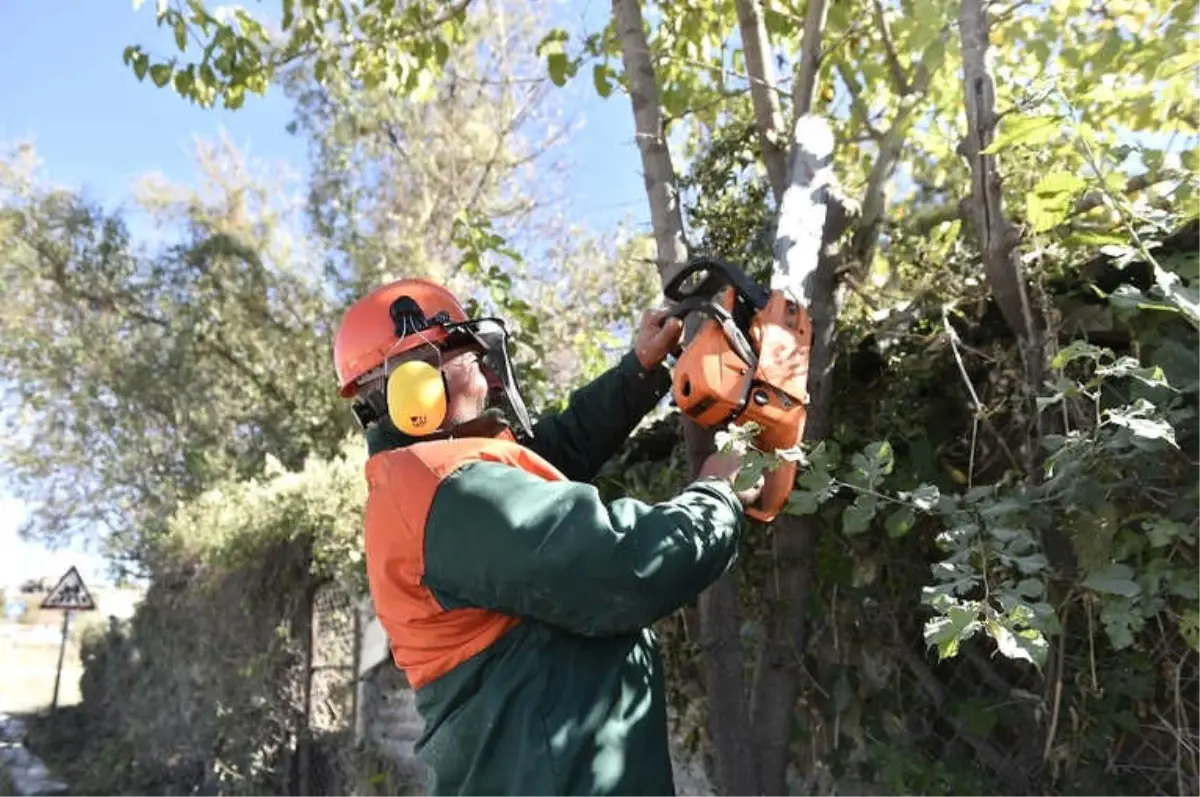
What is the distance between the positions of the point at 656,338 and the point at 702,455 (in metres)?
0.36

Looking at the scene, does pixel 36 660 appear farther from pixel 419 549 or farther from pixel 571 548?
pixel 571 548

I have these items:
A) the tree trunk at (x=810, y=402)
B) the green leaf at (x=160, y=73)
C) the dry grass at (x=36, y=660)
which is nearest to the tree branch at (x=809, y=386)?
the tree trunk at (x=810, y=402)

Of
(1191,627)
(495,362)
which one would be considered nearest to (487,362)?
(495,362)

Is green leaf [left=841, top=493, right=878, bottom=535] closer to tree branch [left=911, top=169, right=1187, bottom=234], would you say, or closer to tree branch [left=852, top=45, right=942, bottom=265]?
tree branch [left=911, top=169, right=1187, bottom=234]

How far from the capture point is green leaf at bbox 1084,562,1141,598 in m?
1.49

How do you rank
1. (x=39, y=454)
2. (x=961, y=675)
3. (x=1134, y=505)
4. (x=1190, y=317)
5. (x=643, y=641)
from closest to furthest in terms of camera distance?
(x=1190, y=317) < (x=1134, y=505) < (x=643, y=641) < (x=961, y=675) < (x=39, y=454)

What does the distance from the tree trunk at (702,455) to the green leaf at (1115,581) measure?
751 millimetres

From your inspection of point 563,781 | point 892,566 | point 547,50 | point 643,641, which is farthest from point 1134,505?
point 547,50

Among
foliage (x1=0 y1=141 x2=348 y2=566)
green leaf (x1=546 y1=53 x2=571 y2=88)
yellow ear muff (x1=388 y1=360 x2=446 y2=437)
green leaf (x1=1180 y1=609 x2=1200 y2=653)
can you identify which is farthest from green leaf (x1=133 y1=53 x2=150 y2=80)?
foliage (x1=0 y1=141 x2=348 y2=566)

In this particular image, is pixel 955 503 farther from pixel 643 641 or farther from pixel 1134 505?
pixel 643 641

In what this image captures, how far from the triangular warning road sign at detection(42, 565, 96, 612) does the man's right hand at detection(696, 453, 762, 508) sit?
1289 centimetres

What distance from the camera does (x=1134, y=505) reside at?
5.64 feet

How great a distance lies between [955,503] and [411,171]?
1391 centimetres

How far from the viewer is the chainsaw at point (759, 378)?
1.74 metres
